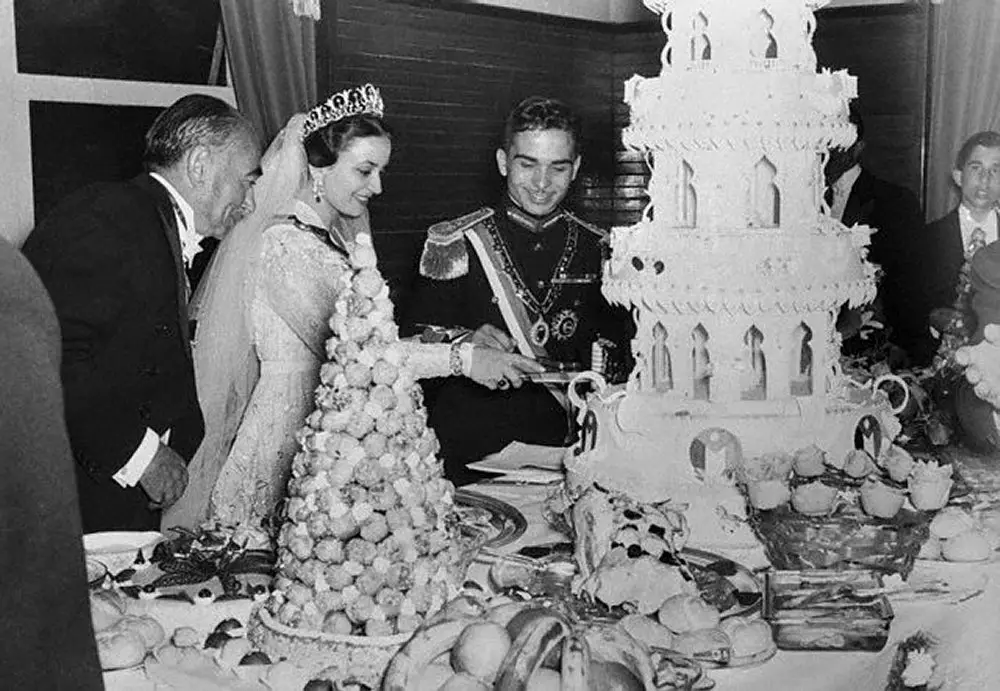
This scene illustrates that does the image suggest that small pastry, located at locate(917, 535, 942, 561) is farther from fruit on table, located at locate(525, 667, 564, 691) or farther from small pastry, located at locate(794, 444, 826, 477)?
fruit on table, located at locate(525, 667, 564, 691)

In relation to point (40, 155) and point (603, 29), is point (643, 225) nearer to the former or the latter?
point (40, 155)

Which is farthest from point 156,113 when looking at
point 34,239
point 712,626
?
point 712,626

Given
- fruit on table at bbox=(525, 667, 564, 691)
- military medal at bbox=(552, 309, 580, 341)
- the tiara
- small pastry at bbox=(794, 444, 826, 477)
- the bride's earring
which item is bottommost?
fruit on table at bbox=(525, 667, 564, 691)

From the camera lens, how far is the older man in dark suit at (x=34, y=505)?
2.20ft

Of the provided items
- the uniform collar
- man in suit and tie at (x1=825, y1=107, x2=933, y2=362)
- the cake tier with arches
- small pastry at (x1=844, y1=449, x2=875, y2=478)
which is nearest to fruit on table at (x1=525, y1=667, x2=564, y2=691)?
the cake tier with arches

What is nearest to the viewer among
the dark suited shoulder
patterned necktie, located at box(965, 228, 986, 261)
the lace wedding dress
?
the lace wedding dress

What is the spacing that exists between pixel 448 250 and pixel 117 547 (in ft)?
4.16

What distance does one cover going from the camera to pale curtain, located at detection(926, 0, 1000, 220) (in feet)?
9.75

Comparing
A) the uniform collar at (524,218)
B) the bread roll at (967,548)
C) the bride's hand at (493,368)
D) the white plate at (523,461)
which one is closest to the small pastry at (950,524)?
the bread roll at (967,548)

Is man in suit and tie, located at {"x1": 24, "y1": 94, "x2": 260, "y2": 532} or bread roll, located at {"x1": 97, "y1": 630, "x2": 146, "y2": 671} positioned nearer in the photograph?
bread roll, located at {"x1": 97, "y1": 630, "x2": 146, "y2": 671}

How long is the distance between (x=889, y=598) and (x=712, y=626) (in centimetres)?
28

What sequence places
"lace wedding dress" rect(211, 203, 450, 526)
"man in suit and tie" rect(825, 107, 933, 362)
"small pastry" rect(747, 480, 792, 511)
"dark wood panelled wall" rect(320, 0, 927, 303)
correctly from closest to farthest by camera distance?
1. "small pastry" rect(747, 480, 792, 511)
2. "lace wedding dress" rect(211, 203, 450, 526)
3. "man in suit and tie" rect(825, 107, 933, 362)
4. "dark wood panelled wall" rect(320, 0, 927, 303)

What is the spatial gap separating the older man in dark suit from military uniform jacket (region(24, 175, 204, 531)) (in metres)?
1.23

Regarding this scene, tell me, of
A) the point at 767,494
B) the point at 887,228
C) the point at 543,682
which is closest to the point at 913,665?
the point at 767,494
